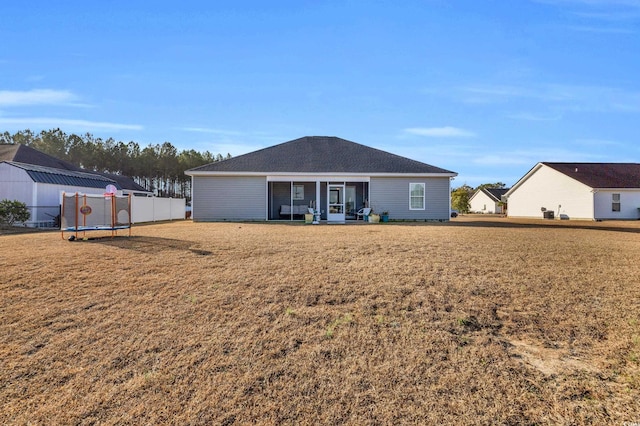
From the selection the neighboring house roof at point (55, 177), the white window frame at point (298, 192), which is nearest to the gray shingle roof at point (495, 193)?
the white window frame at point (298, 192)

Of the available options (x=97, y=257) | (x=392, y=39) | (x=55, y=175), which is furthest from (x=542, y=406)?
(x=55, y=175)

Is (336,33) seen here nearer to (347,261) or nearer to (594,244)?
(347,261)

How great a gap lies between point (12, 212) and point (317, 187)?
48.9 ft

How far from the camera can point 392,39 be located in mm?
12422

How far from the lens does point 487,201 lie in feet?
163

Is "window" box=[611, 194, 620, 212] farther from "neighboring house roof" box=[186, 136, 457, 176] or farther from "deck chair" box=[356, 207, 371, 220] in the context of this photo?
"deck chair" box=[356, 207, 371, 220]

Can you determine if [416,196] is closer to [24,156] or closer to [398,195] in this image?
[398,195]

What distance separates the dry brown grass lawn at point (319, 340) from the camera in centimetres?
328

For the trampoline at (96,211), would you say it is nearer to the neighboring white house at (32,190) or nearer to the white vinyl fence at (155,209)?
the white vinyl fence at (155,209)

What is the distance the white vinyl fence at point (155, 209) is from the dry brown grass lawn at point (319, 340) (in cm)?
1484

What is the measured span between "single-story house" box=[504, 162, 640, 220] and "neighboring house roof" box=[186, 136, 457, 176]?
15.9 m

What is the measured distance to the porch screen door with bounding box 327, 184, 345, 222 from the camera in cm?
1925

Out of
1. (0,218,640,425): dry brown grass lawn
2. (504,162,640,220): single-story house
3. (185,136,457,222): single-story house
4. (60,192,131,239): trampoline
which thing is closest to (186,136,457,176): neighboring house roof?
(185,136,457,222): single-story house

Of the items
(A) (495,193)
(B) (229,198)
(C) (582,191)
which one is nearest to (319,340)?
(B) (229,198)
